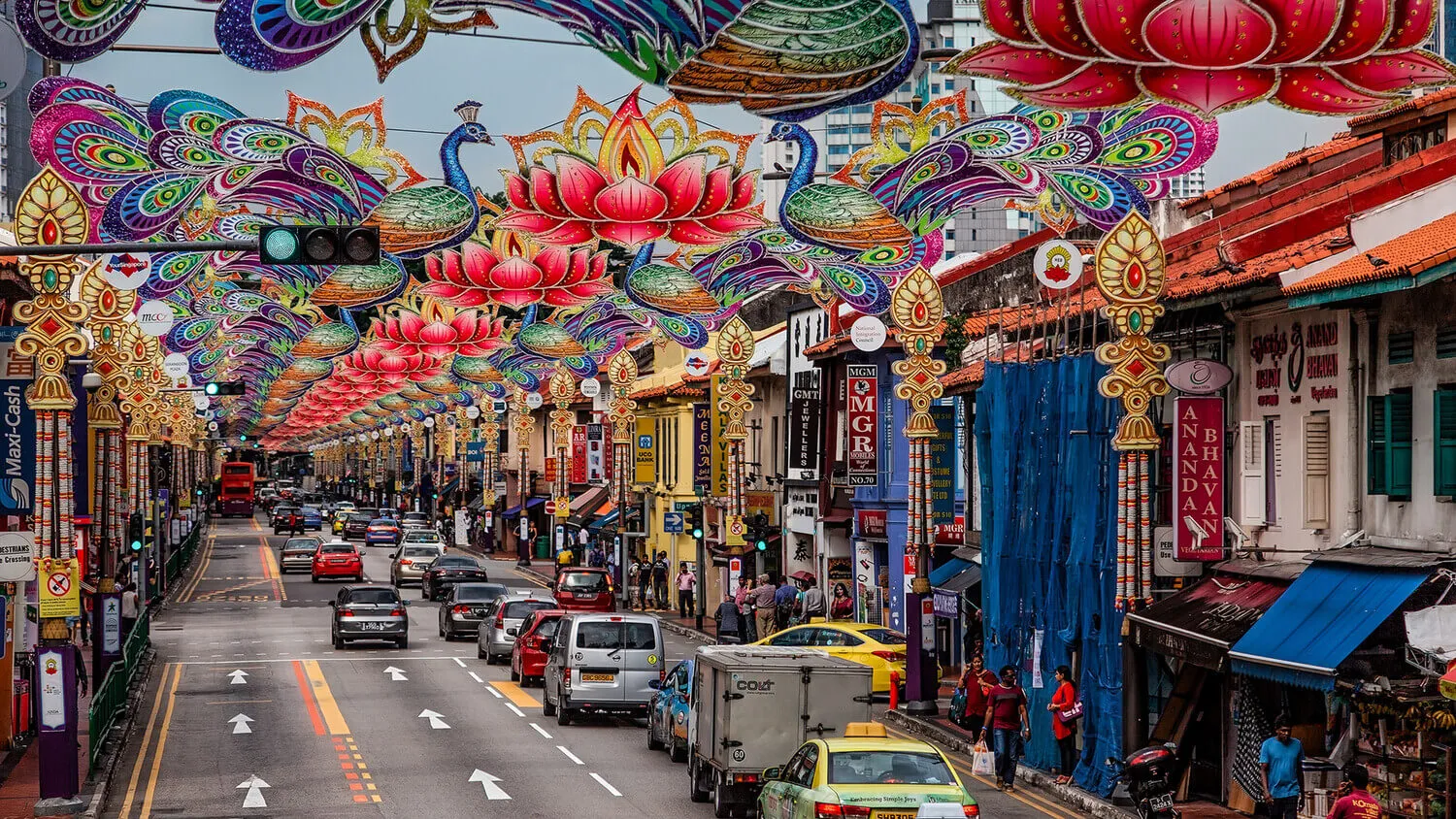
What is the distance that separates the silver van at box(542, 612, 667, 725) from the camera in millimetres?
32531

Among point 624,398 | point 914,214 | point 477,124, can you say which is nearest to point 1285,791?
point 914,214

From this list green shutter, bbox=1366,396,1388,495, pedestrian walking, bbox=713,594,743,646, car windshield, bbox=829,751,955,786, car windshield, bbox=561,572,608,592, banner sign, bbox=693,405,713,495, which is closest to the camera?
car windshield, bbox=829,751,955,786

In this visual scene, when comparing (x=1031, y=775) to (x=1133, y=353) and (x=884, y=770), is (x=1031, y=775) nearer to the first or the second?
→ (x=1133, y=353)

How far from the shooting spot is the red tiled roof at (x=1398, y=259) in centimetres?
1917

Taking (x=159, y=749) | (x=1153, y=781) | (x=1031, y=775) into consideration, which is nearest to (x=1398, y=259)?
(x=1153, y=781)

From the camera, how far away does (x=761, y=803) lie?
821 inches

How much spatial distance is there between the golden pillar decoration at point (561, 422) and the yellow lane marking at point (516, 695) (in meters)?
22.8

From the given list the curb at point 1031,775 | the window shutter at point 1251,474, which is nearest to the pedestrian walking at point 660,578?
the curb at point 1031,775

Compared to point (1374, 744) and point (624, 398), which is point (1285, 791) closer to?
point (1374, 744)

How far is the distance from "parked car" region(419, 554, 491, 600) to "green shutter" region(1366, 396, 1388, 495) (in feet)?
149

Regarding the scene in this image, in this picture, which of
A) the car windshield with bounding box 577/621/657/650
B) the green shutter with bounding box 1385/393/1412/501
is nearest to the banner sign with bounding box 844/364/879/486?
the car windshield with bounding box 577/621/657/650

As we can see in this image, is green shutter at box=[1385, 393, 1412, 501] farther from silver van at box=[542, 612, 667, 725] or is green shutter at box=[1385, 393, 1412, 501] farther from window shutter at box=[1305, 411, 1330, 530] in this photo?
silver van at box=[542, 612, 667, 725]

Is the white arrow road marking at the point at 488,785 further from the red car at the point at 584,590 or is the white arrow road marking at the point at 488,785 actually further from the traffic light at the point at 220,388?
the red car at the point at 584,590

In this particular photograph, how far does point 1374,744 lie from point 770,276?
1920 centimetres
